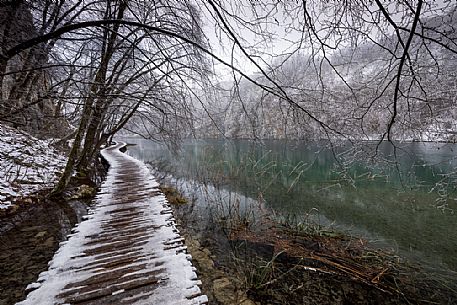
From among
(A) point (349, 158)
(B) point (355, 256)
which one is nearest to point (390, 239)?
(B) point (355, 256)

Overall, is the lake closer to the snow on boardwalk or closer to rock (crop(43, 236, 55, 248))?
the snow on boardwalk

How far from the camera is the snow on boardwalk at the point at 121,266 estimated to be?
185 cm

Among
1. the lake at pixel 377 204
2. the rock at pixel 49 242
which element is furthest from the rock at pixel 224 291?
the rock at pixel 49 242

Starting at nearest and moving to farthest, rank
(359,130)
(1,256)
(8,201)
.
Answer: (359,130), (1,256), (8,201)

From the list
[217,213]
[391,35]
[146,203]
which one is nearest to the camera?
[391,35]

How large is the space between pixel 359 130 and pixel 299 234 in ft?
12.4

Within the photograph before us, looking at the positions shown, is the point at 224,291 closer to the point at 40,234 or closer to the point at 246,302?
the point at 246,302

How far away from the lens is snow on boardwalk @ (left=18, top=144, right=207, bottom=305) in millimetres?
1854

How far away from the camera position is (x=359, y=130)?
1.69 metres

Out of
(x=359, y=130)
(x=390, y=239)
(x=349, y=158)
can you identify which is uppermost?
(x=359, y=130)

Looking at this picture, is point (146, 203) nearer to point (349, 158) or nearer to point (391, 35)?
point (349, 158)

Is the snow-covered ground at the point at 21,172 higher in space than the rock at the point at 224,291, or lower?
higher

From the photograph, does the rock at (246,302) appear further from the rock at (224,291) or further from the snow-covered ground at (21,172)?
the snow-covered ground at (21,172)

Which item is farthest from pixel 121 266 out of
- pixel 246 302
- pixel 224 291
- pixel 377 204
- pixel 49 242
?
pixel 377 204
